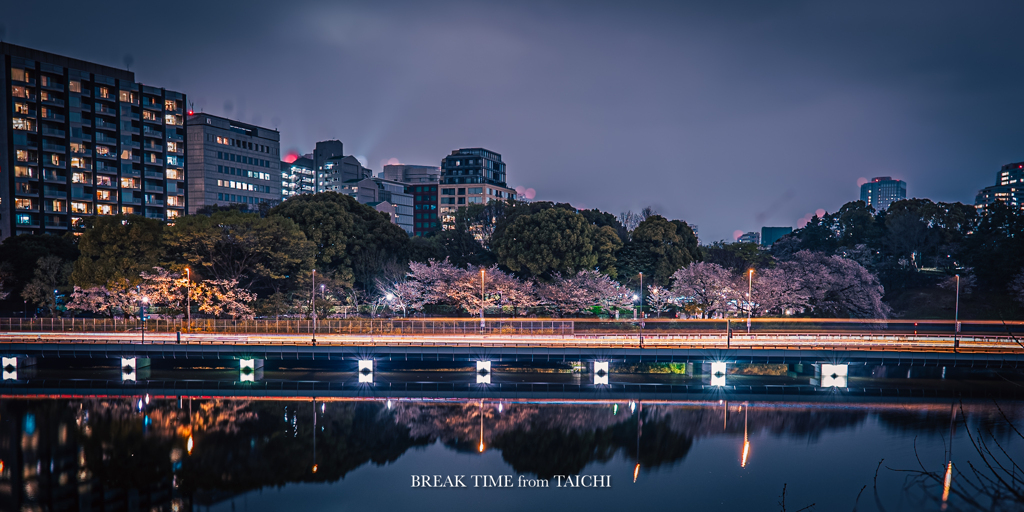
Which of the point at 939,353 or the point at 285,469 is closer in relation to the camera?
the point at 285,469

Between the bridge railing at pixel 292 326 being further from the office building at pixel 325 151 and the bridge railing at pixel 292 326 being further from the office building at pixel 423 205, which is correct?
the office building at pixel 325 151

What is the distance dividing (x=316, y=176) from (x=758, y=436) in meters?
143

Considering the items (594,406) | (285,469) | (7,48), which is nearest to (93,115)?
(7,48)

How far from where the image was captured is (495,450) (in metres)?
35.0

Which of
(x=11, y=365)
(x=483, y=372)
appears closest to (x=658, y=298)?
(x=483, y=372)

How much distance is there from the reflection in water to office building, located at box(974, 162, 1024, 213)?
6117 inches

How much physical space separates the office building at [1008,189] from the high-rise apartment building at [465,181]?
130 metres

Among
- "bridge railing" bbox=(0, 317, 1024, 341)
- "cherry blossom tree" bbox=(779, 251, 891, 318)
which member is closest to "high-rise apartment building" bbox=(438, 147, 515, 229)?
"cherry blossom tree" bbox=(779, 251, 891, 318)

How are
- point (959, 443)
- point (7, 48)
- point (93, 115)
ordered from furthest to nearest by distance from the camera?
1. point (93, 115)
2. point (7, 48)
3. point (959, 443)

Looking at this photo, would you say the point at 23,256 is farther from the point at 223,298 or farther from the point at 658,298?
the point at 658,298

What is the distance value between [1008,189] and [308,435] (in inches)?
7703

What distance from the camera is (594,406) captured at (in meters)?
42.9

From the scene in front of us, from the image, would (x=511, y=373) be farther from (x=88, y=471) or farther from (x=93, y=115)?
(x=93, y=115)

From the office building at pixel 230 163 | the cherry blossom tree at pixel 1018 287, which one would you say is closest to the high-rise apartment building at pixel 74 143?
the office building at pixel 230 163
